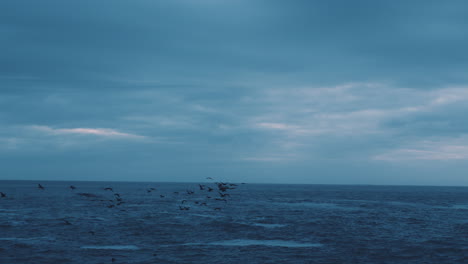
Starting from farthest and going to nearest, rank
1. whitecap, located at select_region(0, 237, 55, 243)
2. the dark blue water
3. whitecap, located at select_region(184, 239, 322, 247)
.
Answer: whitecap, located at select_region(0, 237, 55, 243) → whitecap, located at select_region(184, 239, 322, 247) → the dark blue water

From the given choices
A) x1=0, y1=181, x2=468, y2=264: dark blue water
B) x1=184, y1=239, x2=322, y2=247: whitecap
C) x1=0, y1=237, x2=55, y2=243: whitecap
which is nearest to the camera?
x1=0, y1=181, x2=468, y2=264: dark blue water

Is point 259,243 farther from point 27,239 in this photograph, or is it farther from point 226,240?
point 27,239

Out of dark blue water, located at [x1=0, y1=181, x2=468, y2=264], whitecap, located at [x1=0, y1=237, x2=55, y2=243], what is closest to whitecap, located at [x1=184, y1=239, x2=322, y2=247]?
dark blue water, located at [x1=0, y1=181, x2=468, y2=264]

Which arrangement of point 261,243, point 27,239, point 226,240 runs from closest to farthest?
1. point 261,243
2. point 27,239
3. point 226,240

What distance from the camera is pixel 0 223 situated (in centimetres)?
4344

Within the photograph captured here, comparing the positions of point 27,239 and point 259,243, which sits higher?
point 259,243

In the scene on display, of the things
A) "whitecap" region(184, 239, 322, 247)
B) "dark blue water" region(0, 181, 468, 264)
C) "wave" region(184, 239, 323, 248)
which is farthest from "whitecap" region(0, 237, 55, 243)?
"whitecap" region(184, 239, 322, 247)

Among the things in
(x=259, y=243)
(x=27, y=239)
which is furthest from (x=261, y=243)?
(x=27, y=239)

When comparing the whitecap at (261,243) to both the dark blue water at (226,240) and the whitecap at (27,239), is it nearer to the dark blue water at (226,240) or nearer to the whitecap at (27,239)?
the dark blue water at (226,240)

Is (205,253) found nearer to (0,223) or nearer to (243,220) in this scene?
(243,220)

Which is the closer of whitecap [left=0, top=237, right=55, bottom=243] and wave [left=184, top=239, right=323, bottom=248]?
wave [left=184, top=239, right=323, bottom=248]

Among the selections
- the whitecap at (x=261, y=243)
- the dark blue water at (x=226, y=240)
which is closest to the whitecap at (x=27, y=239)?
the dark blue water at (x=226, y=240)

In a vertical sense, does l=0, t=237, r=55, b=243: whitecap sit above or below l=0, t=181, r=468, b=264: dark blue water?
below

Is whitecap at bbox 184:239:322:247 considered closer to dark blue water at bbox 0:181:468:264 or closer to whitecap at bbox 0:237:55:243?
dark blue water at bbox 0:181:468:264
